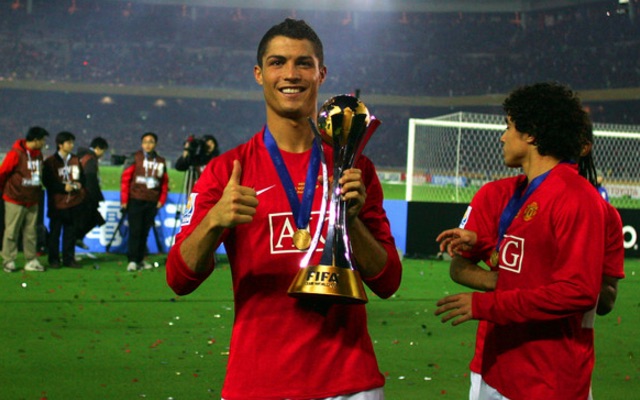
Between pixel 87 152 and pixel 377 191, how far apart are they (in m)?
11.1

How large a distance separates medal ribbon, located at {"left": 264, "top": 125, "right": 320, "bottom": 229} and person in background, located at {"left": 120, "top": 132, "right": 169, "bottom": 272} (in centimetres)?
927

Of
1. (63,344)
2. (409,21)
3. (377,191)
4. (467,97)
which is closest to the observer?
(377,191)

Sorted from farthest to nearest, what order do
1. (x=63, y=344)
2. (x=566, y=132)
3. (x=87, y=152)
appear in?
1. (x=87, y=152)
2. (x=63, y=344)
3. (x=566, y=132)

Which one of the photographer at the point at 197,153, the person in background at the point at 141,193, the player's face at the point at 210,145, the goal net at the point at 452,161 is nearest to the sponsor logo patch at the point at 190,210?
the person in background at the point at 141,193

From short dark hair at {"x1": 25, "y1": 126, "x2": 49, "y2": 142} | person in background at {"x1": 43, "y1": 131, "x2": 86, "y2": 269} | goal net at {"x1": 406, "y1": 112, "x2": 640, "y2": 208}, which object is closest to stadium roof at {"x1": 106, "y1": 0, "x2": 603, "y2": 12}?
goal net at {"x1": 406, "y1": 112, "x2": 640, "y2": 208}

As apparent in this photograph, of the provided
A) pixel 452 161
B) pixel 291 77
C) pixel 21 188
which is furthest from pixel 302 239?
pixel 452 161

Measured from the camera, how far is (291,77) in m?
2.57

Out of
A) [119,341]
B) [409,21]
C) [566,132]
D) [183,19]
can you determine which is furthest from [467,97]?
[566,132]

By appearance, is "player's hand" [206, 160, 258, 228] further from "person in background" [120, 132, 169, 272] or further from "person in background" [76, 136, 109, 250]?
"person in background" [76, 136, 109, 250]

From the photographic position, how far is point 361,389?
2.47 m

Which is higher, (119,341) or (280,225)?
(280,225)

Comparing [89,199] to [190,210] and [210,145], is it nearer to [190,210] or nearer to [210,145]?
[210,145]

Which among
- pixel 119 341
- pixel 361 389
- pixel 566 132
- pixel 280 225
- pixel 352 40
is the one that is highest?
pixel 352 40

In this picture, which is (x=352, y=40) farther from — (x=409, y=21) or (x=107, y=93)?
(x=107, y=93)
